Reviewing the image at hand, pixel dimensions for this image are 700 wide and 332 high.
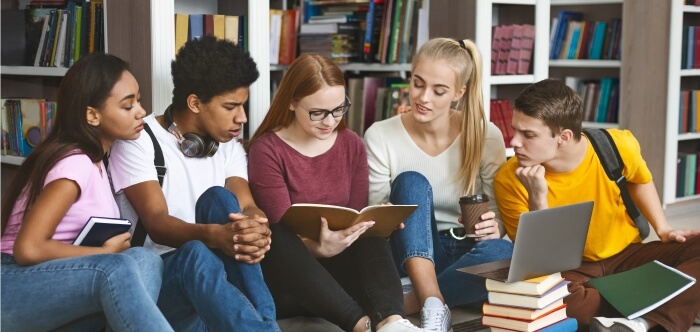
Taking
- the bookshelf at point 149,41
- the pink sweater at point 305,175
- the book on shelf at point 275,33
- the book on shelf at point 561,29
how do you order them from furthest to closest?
the book on shelf at point 561,29 < the book on shelf at point 275,33 < the bookshelf at point 149,41 < the pink sweater at point 305,175

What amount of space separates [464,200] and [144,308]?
3.49ft

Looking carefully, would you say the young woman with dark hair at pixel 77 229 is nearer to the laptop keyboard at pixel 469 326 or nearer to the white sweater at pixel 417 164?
the white sweater at pixel 417 164

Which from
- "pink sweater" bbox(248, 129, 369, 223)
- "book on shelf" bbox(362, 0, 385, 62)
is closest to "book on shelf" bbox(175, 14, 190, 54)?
"pink sweater" bbox(248, 129, 369, 223)

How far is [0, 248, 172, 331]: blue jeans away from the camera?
208 cm

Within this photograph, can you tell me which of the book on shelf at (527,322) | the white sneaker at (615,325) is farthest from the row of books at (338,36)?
the white sneaker at (615,325)

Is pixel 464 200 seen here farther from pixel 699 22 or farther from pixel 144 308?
pixel 699 22

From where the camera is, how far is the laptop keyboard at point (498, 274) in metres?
2.61

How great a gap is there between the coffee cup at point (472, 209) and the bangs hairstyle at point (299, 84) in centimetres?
50

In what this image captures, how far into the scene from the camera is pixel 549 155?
112 inches

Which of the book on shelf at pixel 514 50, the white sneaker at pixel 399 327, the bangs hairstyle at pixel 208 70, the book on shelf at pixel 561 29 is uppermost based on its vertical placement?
the book on shelf at pixel 561 29

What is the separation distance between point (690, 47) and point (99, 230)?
12.9 feet

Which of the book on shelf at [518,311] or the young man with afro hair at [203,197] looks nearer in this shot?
the young man with afro hair at [203,197]

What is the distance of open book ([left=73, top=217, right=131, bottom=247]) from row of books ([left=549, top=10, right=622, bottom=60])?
12.2 ft

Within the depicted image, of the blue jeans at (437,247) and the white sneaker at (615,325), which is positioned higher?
the blue jeans at (437,247)
